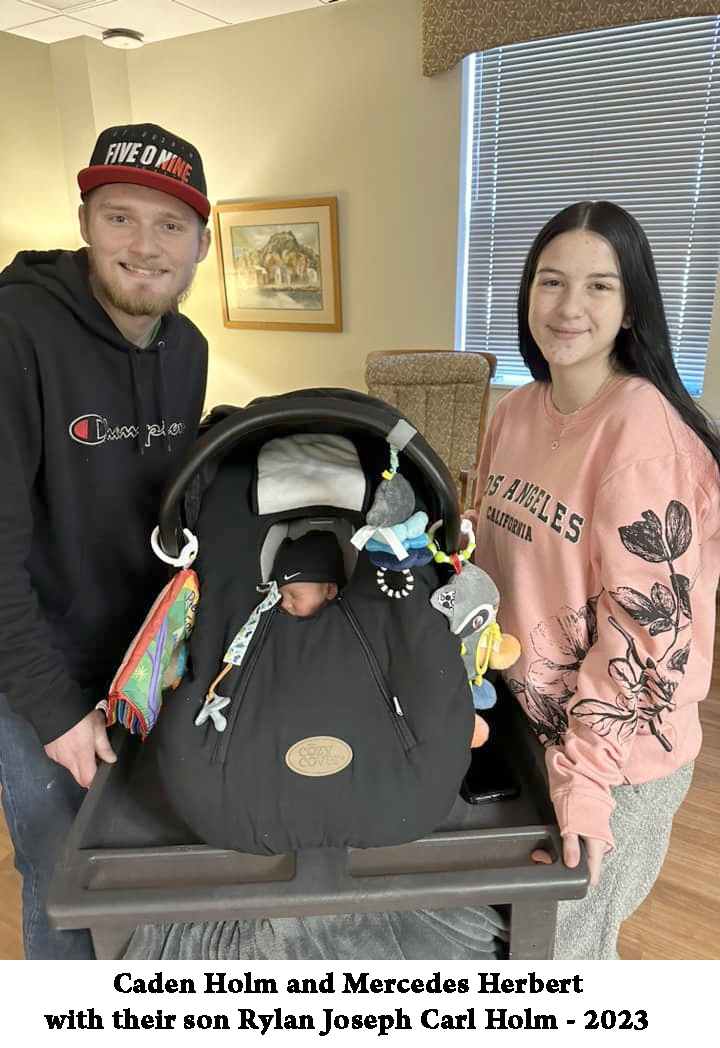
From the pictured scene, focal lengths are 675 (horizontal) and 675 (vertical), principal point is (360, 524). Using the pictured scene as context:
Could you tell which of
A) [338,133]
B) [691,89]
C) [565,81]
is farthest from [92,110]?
[691,89]

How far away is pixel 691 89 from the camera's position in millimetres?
2639

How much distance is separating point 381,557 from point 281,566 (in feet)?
0.54

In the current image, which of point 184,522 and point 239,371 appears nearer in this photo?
point 184,522

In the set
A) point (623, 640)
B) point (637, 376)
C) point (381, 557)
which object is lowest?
point (623, 640)

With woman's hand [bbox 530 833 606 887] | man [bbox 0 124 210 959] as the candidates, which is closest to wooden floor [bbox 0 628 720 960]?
man [bbox 0 124 210 959]

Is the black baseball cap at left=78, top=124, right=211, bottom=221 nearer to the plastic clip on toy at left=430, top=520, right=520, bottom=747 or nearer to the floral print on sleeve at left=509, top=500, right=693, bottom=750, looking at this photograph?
the plastic clip on toy at left=430, top=520, right=520, bottom=747

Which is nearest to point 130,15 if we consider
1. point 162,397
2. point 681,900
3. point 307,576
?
point 162,397

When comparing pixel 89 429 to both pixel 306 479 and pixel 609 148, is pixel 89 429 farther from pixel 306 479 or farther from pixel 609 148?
pixel 609 148

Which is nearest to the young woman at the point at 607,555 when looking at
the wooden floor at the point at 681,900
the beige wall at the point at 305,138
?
the wooden floor at the point at 681,900

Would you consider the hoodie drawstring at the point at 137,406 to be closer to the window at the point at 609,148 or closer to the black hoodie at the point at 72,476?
the black hoodie at the point at 72,476

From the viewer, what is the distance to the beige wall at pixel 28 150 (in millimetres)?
3445

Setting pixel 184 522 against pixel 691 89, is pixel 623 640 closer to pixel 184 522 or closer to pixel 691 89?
pixel 184 522

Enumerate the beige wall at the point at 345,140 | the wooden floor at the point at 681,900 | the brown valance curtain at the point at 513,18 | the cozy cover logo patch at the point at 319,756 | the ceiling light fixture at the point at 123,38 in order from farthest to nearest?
the ceiling light fixture at the point at 123,38
the beige wall at the point at 345,140
the brown valance curtain at the point at 513,18
the wooden floor at the point at 681,900
the cozy cover logo patch at the point at 319,756

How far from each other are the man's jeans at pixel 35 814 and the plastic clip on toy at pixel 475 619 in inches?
28.5
